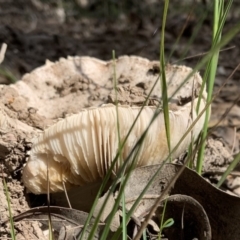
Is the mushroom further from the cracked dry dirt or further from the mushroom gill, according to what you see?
the cracked dry dirt

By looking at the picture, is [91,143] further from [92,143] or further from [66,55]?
[66,55]

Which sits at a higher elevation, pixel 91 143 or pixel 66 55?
pixel 91 143

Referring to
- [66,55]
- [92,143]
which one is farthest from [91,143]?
[66,55]

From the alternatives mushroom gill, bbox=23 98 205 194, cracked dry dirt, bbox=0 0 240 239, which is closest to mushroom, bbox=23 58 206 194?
mushroom gill, bbox=23 98 205 194

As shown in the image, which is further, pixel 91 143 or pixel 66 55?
Answer: pixel 66 55

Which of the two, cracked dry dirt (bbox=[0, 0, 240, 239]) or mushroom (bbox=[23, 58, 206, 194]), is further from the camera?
cracked dry dirt (bbox=[0, 0, 240, 239])

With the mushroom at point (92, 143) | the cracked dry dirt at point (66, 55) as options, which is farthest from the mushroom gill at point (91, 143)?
the cracked dry dirt at point (66, 55)

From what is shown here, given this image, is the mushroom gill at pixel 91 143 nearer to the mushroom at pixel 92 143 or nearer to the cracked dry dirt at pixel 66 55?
the mushroom at pixel 92 143

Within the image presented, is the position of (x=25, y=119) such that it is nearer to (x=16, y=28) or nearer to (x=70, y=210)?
(x=70, y=210)
